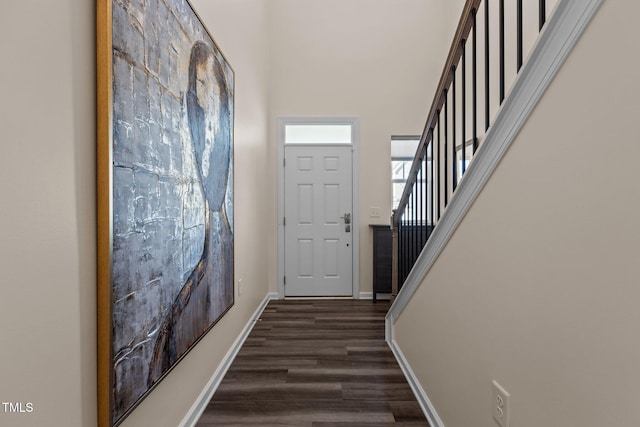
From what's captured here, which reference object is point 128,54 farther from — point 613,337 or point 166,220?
point 613,337

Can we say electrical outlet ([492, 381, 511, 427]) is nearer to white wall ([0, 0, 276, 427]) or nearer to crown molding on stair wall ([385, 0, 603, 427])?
crown molding on stair wall ([385, 0, 603, 427])

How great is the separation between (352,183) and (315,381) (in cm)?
258

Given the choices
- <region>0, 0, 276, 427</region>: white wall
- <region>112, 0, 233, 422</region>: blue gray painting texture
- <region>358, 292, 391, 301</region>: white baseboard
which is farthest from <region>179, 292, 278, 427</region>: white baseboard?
<region>358, 292, 391, 301</region>: white baseboard

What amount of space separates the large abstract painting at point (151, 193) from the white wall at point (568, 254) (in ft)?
3.98

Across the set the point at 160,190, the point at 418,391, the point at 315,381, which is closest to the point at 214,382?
the point at 315,381

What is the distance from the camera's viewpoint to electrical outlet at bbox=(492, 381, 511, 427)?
1.09 m

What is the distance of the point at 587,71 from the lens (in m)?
0.76

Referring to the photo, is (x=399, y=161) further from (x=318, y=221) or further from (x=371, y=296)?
(x=371, y=296)

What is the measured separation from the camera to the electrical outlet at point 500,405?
43.1 inches

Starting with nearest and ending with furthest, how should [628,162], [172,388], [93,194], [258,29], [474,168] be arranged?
[628,162] → [93,194] → [474,168] → [172,388] → [258,29]

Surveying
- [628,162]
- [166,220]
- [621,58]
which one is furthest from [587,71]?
[166,220]

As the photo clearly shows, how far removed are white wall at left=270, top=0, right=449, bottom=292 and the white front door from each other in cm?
29

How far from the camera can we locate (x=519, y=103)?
A: 101cm

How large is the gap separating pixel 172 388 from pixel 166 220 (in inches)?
30.2
